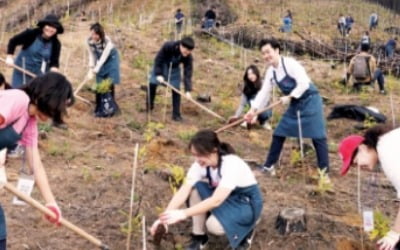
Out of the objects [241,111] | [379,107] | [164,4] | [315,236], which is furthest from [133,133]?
[164,4]

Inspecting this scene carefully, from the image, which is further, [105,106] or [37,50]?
[105,106]

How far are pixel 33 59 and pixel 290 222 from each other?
350cm

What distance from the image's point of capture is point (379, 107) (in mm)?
9812

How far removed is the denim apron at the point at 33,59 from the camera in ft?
21.8

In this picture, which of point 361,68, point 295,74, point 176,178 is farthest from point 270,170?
point 361,68

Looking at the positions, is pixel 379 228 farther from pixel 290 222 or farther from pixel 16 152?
pixel 16 152

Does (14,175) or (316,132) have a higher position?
(316,132)

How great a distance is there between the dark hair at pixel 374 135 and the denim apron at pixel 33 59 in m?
4.10

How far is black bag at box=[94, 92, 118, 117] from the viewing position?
27.0 ft

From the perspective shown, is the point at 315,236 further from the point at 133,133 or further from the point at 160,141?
the point at 133,133

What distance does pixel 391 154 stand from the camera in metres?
3.19

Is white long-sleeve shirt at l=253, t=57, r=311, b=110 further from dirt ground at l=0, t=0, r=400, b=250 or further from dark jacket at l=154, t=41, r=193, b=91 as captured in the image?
dark jacket at l=154, t=41, r=193, b=91

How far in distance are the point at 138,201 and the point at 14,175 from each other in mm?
1234

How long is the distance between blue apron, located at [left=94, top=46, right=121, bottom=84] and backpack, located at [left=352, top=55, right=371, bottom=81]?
4232mm
